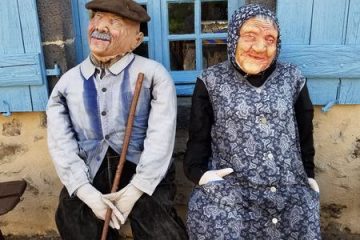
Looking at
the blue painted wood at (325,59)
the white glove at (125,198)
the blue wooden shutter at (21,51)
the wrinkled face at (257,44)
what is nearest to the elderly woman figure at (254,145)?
the wrinkled face at (257,44)

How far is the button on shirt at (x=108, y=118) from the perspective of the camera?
7.23ft

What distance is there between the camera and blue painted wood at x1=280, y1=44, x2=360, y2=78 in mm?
2322

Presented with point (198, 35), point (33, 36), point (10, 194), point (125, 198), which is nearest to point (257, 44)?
point (198, 35)

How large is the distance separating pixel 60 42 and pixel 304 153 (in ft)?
4.83

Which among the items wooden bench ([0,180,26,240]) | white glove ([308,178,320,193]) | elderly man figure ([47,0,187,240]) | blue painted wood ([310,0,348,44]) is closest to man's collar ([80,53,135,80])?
elderly man figure ([47,0,187,240])

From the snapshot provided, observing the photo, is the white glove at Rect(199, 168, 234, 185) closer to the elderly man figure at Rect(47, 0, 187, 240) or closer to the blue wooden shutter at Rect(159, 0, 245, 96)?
the elderly man figure at Rect(47, 0, 187, 240)

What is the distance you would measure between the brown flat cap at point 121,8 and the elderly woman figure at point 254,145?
Result: 0.46m

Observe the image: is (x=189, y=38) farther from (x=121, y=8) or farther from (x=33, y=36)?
(x=33, y=36)

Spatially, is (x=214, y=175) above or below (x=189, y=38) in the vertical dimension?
below

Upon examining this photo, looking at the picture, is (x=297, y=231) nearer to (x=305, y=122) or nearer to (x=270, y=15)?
(x=305, y=122)

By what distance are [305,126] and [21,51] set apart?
160cm

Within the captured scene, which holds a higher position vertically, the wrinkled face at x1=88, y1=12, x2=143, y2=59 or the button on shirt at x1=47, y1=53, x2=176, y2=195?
the wrinkled face at x1=88, y1=12, x2=143, y2=59

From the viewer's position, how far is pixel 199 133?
2250 mm

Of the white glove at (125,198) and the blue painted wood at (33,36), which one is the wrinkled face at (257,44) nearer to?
the white glove at (125,198)
